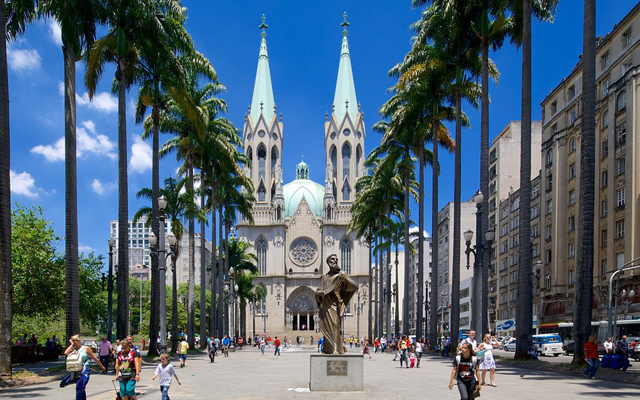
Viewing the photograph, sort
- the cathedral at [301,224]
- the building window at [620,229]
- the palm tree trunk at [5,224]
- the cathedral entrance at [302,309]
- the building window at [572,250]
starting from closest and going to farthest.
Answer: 1. the palm tree trunk at [5,224]
2. the building window at [620,229]
3. the building window at [572,250]
4. the cathedral at [301,224]
5. the cathedral entrance at [302,309]

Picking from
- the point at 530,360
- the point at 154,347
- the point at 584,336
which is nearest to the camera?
the point at 584,336

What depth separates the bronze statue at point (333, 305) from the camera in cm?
1711

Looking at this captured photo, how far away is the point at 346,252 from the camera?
106 m

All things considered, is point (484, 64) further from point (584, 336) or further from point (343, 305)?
point (343, 305)

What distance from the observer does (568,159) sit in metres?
59.6

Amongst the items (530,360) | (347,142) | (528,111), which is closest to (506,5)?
(528,111)

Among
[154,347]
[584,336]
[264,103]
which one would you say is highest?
[264,103]

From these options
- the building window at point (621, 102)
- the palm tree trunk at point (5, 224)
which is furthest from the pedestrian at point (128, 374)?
the building window at point (621, 102)

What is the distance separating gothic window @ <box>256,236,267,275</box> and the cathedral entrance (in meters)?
6.15

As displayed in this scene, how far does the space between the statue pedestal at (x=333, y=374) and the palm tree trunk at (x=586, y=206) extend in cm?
1009

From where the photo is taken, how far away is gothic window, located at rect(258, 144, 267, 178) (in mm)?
108188

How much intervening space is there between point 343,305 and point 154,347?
1895 cm

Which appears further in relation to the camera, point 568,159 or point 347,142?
point 347,142

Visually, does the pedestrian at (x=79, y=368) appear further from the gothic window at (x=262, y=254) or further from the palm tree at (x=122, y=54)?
the gothic window at (x=262, y=254)
